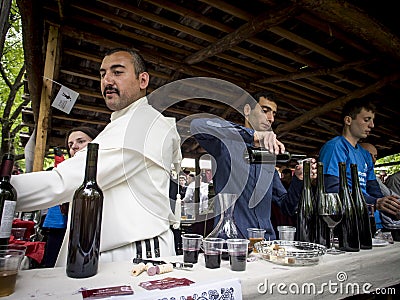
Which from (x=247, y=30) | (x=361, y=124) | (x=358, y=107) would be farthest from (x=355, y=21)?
(x=247, y=30)

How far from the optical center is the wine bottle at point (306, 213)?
145 cm

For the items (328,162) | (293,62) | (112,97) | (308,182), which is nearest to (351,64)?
(293,62)

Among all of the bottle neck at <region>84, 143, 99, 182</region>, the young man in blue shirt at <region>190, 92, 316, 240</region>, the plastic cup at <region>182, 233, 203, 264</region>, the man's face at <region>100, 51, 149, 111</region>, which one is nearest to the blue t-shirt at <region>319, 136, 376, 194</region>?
the young man in blue shirt at <region>190, 92, 316, 240</region>

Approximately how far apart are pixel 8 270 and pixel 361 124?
2.35m

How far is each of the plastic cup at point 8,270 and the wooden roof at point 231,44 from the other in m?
1.01

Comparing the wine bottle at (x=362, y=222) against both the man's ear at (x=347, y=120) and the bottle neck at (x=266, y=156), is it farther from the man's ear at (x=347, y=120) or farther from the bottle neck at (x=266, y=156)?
the man's ear at (x=347, y=120)

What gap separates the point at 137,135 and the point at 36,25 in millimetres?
1955

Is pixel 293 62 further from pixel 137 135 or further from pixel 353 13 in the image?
pixel 137 135

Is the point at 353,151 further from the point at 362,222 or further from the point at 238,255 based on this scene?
the point at 238,255

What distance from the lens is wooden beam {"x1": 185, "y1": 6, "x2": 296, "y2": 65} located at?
8.07 ft

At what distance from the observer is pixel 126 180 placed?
1.20 m

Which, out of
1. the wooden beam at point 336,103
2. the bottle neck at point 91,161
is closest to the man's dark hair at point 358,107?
the wooden beam at point 336,103

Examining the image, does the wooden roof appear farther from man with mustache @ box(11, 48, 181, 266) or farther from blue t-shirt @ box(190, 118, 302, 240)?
man with mustache @ box(11, 48, 181, 266)

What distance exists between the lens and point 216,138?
1559mm
